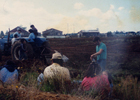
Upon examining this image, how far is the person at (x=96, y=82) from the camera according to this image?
4041 millimetres

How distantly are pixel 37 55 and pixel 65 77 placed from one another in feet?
16.5

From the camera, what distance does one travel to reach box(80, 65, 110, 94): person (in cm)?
404

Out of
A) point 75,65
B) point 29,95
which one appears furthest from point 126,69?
point 29,95

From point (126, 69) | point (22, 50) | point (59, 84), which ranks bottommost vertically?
point (126, 69)

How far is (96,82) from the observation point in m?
4.08

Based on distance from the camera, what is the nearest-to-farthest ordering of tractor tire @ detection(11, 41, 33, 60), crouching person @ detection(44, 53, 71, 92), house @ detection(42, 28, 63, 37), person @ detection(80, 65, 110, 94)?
person @ detection(80, 65, 110, 94) < crouching person @ detection(44, 53, 71, 92) < tractor tire @ detection(11, 41, 33, 60) < house @ detection(42, 28, 63, 37)

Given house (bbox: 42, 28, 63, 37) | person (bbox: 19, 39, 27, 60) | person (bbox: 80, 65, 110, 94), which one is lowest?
person (bbox: 80, 65, 110, 94)

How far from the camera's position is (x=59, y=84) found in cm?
432

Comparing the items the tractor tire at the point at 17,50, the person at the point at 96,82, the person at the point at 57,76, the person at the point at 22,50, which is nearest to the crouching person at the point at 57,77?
the person at the point at 57,76

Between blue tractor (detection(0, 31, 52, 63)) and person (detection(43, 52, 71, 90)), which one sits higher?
blue tractor (detection(0, 31, 52, 63))

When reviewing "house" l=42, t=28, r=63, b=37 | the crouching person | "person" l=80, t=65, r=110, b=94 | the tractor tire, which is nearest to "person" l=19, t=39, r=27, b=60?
the tractor tire

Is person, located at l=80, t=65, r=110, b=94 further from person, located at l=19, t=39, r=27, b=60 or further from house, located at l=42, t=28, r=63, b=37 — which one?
house, located at l=42, t=28, r=63, b=37

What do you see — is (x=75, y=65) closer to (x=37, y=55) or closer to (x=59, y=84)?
(x=37, y=55)

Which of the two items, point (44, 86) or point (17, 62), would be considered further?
point (17, 62)
